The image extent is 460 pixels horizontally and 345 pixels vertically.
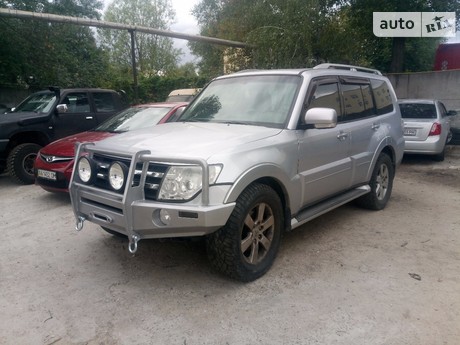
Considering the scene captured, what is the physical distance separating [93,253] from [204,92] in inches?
89.3

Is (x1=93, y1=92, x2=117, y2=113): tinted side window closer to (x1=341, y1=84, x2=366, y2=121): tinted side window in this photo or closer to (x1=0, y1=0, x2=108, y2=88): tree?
(x1=0, y1=0, x2=108, y2=88): tree

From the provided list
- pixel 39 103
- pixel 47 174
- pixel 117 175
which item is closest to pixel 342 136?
pixel 117 175

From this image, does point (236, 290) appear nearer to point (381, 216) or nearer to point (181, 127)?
point (181, 127)

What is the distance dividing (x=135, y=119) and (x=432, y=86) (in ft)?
35.6

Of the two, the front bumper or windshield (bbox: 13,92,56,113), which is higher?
windshield (bbox: 13,92,56,113)

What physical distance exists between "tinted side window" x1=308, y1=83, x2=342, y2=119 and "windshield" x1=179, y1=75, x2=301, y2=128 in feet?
0.82

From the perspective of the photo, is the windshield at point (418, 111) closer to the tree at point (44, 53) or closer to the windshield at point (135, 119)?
the windshield at point (135, 119)

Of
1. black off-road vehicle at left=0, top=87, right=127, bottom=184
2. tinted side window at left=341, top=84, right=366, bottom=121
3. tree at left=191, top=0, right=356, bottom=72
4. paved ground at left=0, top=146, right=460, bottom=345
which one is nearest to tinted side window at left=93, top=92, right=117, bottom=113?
black off-road vehicle at left=0, top=87, right=127, bottom=184

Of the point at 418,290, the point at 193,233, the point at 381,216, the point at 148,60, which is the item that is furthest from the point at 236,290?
the point at 148,60

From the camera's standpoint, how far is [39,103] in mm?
7969

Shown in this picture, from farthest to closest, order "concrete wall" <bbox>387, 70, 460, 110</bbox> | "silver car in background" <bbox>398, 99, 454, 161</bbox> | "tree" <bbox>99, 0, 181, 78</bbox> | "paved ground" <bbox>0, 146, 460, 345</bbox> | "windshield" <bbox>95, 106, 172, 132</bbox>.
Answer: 1. "tree" <bbox>99, 0, 181, 78</bbox>
2. "concrete wall" <bbox>387, 70, 460, 110</bbox>
3. "silver car in background" <bbox>398, 99, 454, 161</bbox>
4. "windshield" <bbox>95, 106, 172, 132</bbox>
5. "paved ground" <bbox>0, 146, 460, 345</bbox>

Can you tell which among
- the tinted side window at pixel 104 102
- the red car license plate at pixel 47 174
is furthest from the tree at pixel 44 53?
the red car license plate at pixel 47 174

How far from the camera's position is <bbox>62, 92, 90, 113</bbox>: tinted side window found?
7.93 meters

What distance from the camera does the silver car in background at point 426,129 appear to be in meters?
8.59
